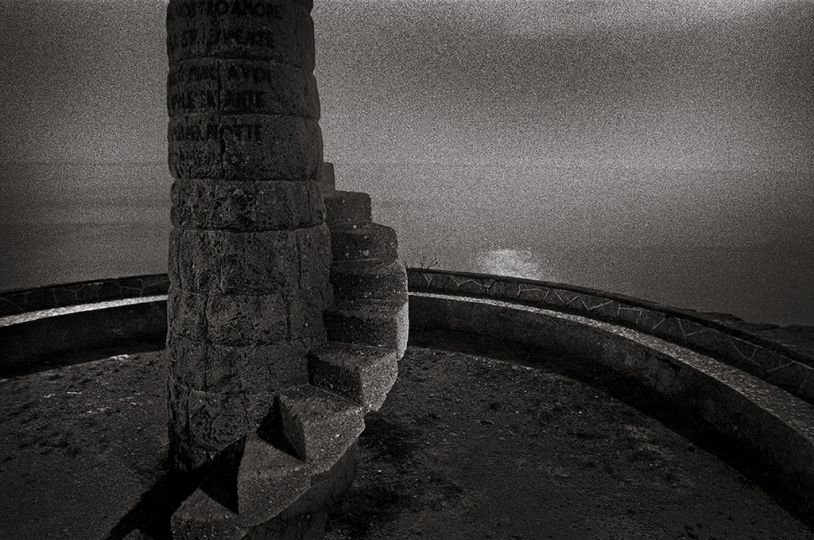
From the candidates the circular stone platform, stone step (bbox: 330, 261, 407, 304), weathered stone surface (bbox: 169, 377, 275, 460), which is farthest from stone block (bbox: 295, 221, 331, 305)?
the circular stone platform

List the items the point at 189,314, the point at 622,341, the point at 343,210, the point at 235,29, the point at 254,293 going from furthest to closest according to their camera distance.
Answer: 1. the point at 622,341
2. the point at 343,210
3. the point at 189,314
4. the point at 254,293
5. the point at 235,29

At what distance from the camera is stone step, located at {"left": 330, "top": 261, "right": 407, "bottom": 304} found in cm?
534

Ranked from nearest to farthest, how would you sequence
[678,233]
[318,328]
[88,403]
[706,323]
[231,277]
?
1. [231,277]
2. [318,328]
3. [88,403]
4. [706,323]
5. [678,233]

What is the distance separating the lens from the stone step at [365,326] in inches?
203

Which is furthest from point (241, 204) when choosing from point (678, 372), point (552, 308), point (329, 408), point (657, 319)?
point (657, 319)

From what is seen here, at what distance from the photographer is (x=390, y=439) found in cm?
581

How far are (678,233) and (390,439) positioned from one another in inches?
4940

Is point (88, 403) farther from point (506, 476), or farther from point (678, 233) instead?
point (678, 233)

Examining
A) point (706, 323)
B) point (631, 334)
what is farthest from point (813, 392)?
point (631, 334)

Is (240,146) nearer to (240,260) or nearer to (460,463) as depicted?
(240,260)

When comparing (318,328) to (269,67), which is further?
(318,328)

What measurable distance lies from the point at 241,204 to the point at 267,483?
243 cm

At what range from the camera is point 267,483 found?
4137 mm

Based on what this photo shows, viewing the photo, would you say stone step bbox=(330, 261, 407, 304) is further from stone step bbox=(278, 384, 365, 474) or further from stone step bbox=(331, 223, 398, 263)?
stone step bbox=(278, 384, 365, 474)
